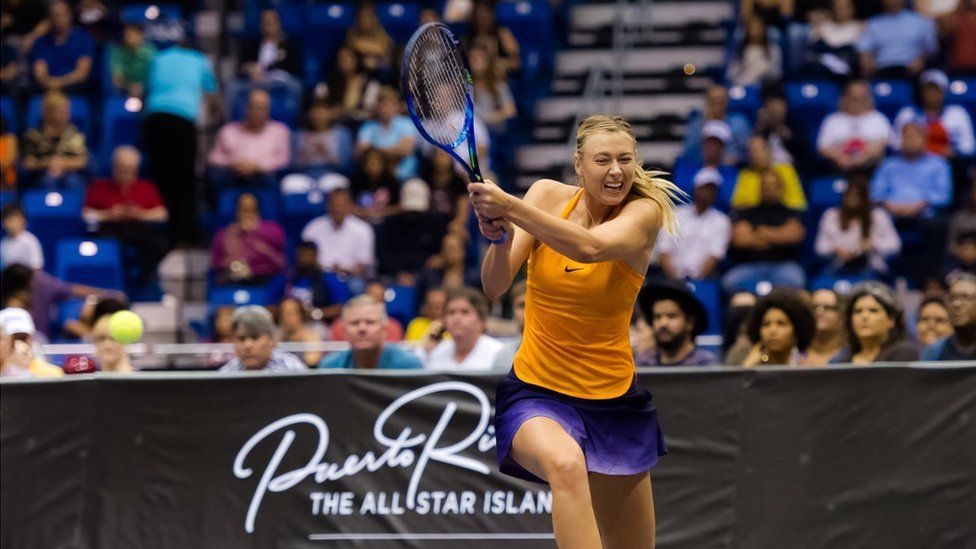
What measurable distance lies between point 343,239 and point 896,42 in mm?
5126

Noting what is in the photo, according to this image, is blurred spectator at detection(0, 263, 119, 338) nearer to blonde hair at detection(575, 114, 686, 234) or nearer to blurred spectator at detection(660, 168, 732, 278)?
blurred spectator at detection(660, 168, 732, 278)

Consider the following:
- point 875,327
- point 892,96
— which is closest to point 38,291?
point 875,327

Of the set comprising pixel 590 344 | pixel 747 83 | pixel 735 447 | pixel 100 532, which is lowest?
pixel 100 532

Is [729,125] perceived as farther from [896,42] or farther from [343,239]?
[343,239]

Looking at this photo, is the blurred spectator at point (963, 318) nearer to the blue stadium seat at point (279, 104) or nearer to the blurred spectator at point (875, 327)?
the blurred spectator at point (875, 327)

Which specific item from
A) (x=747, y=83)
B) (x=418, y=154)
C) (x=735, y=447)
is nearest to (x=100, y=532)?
(x=735, y=447)

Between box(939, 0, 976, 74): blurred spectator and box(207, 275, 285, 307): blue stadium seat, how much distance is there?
20.1 ft

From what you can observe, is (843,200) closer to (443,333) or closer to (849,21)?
(849,21)

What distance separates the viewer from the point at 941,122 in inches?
517

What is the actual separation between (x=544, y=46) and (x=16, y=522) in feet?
28.7

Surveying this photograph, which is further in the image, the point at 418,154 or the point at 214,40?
the point at 214,40

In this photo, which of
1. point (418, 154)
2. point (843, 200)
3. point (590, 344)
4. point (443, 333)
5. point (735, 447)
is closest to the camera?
point (590, 344)

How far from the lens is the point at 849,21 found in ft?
46.4

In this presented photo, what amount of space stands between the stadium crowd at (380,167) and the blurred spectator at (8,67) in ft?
0.06
